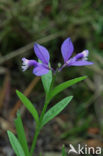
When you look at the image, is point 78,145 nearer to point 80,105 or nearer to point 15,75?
point 80,105

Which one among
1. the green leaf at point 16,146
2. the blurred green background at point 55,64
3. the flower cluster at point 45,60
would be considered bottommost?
the green leaf at point 16,146

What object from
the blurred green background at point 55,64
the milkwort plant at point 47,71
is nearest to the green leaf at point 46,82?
the milkwort plant at point 47,71

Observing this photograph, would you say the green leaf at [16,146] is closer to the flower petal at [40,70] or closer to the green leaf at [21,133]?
the green leaf at [21,133]

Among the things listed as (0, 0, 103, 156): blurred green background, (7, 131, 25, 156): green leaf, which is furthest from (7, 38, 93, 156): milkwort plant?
(0, 0, 103, 156): blurred green background

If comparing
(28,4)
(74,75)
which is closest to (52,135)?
(74,75)

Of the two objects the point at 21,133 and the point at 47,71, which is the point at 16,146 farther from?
the point at 47,71

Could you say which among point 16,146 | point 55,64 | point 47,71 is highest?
point 55,64

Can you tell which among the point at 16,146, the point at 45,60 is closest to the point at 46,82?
the point at 45,60

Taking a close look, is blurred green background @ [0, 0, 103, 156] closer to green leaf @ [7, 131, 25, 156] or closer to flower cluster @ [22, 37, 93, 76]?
green leaf @ [7, 131, 25, 156]

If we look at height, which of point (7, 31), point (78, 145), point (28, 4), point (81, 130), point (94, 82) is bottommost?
point (78, 145)
